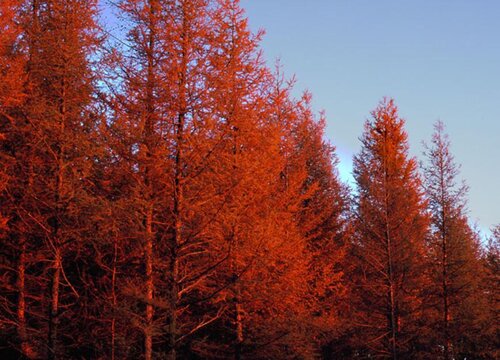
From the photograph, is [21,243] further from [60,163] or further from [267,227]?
[267,227]

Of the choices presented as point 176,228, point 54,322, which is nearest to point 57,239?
point 54,322

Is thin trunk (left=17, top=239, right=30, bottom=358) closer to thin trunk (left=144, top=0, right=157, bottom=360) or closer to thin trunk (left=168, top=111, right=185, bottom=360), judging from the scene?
thin trunk (left=144, top=0, right=157, bottom=360)

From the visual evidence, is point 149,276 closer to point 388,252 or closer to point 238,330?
point 238,330

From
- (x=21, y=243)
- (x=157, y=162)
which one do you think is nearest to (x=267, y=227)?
(x=157, y=162)

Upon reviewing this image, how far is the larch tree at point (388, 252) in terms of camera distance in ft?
64.4

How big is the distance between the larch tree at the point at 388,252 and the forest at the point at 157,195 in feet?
0.31

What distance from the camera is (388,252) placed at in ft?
63.9

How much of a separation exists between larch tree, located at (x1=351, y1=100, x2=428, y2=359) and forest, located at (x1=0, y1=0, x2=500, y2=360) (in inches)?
3.7

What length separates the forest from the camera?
30.4 feet

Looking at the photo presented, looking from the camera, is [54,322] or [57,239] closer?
[54,322]

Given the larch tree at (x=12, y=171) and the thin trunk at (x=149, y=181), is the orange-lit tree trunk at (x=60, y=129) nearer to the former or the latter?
the larch tree at (x=12, y=171)

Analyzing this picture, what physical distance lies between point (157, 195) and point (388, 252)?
1232 centimetres

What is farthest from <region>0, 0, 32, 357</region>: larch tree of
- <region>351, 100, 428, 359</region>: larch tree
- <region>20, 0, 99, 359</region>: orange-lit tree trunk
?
<region>351, 100, 428, 359</region>: larch tree

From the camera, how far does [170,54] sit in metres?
9.89
